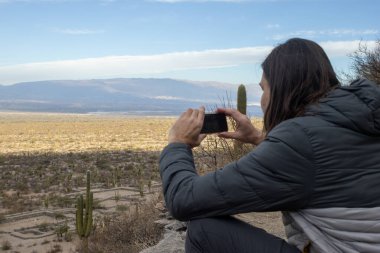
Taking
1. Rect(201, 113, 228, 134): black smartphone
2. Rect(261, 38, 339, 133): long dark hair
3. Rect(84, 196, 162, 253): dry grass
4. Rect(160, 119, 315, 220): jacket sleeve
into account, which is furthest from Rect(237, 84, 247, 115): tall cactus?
Rect(160, 119, 315, 220): jacket sleeve

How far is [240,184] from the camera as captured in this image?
1.85m

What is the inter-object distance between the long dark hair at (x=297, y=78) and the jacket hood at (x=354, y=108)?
8 centimetres

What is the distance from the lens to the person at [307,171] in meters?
1.82

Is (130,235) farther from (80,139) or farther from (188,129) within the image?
(80,139)

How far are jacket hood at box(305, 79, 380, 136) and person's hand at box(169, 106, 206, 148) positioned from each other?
0.54 metres

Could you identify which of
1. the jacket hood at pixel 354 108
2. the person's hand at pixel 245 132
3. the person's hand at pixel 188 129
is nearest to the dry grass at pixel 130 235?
the person's hand at pixel 245 132

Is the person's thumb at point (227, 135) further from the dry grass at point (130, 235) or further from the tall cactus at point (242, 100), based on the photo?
the tall cactus at point (242, 100)

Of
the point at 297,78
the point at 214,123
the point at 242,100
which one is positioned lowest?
the point at 242,100

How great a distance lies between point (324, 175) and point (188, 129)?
0.66 metres

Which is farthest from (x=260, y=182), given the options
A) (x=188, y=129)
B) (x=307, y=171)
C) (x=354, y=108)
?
(x=188, y=129)

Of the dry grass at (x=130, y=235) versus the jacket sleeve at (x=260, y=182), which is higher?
the jacket sleeve at (x=260, y=182)

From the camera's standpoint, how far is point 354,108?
182cm

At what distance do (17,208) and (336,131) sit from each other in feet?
45.2

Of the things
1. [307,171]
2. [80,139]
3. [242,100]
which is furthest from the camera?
[80,139]
